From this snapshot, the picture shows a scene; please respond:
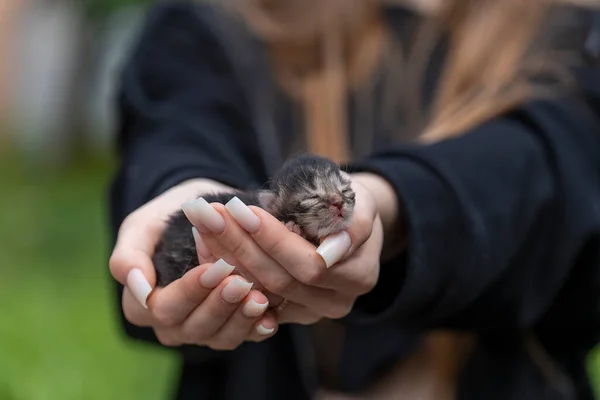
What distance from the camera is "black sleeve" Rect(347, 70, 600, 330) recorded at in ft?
3.29

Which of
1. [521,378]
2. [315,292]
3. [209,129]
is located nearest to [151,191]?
[209,129]

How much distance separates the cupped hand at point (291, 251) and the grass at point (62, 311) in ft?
2.46

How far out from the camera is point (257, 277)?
815 mm

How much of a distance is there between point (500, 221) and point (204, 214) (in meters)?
0.50

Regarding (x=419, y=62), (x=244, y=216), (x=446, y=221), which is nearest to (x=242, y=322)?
(x=244, y=216)

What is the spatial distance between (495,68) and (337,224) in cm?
70

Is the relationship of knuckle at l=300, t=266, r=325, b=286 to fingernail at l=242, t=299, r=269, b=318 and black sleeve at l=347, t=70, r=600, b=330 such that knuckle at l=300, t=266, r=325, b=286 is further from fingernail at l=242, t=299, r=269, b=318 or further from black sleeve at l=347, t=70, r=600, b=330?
black sleeve at l=347, t=70, r=600, b=330

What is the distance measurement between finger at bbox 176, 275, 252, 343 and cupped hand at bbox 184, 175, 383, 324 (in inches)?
1.3

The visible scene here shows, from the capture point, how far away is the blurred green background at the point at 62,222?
7.38 ft

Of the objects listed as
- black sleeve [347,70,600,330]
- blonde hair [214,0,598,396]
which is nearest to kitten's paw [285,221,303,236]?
black sleeve [347,70,600,330]

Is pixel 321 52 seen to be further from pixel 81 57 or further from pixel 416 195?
pixel 81 57

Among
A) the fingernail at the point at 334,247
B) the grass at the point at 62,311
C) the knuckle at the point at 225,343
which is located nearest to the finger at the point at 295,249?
the fingernail at the point at 334,247

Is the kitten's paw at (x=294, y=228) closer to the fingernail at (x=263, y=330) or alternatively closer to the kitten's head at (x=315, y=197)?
the kitten's head at (x=315, y=197)

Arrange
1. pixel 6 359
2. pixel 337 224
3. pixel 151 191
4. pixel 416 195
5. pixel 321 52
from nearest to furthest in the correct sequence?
1. pixel 337 224
2. pixel 416 195
3. pixel 151 191
4. pixel 321 52
5. pixel 6 359
